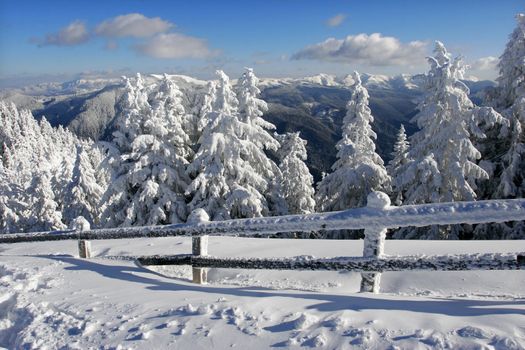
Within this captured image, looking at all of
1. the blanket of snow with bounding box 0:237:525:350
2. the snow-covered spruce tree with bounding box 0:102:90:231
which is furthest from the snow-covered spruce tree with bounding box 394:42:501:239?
the snow-covered spruce tree with bounding box 0:102:90:231

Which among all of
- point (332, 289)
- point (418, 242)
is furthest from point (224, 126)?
point (332, 289)

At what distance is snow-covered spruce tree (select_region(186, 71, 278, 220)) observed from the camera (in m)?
20.3

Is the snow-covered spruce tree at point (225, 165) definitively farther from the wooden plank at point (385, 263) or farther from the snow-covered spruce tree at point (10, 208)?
the snow-covered spruce tree at point (10, 208)

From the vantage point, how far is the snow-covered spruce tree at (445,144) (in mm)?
18359

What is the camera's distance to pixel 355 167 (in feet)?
82.6

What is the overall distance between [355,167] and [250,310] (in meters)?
21.0

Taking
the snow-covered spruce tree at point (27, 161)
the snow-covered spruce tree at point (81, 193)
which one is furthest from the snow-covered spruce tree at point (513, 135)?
the snow-covered spruce tree at point (27, 161)

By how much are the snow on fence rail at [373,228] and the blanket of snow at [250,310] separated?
0.42 metres

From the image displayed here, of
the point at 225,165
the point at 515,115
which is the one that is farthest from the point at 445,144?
the point at 225,165

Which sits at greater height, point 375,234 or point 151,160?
point 151,160

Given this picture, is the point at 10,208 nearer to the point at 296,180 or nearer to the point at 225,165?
the point at 296,180

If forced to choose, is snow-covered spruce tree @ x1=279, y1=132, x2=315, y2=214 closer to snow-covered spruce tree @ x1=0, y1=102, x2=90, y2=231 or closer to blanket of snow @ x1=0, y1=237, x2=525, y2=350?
snow-covered spruce tree @ x1=0, y1=102, x2=90, y2=231

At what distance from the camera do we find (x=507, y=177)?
17.7m

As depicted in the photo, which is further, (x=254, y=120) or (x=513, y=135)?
(x=254, y=120)
